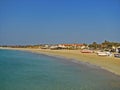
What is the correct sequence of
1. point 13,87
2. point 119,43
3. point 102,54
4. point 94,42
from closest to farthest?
point 13,87, point 102,54, point 119,43, point 94,42

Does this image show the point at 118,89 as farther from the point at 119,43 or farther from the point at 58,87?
the point at 119,43

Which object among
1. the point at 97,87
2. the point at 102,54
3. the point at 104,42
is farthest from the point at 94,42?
the point at 97,87

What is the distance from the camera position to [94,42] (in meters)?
131

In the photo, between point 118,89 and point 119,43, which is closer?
point 118,89

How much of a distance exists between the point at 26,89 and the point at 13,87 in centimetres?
119

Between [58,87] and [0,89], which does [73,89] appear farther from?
[0,89]

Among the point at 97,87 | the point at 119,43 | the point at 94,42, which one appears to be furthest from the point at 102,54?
the point at 94,42

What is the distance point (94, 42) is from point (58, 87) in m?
115

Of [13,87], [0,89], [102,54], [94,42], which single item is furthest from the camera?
[94,42]

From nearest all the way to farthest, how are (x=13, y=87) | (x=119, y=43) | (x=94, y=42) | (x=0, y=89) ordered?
(x=0, y=89)
(x=13, y=87)
(x=119, y=43)
(x=94, y=42)

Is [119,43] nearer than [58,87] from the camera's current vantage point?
No

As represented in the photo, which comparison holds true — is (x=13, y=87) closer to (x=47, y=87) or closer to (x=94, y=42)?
(x=47, y=87)

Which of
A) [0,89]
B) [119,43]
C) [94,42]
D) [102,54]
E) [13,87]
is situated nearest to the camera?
[0,89]

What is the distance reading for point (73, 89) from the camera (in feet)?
54.0
